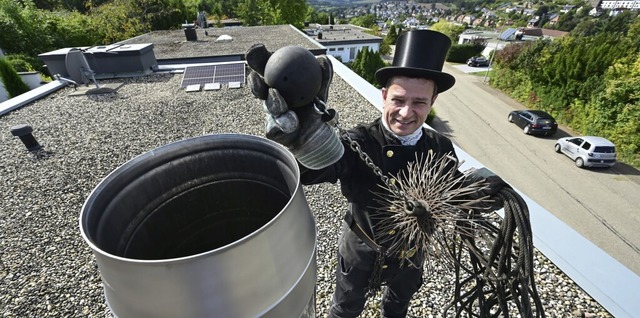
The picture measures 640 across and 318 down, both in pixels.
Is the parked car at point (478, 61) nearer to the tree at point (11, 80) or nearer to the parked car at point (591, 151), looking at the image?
the parked car at point (591, 151)

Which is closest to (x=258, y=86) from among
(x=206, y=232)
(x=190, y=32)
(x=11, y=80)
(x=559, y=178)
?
(x=206, y=232)

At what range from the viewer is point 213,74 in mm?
10227

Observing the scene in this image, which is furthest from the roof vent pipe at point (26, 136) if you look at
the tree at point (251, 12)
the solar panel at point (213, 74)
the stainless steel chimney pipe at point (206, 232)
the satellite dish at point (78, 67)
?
the tree at point (251, 12)

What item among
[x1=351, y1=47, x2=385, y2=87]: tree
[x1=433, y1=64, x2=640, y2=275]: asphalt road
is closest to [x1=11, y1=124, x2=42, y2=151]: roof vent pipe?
[x1=351, y1=47, x2=385, y2=87]: tree

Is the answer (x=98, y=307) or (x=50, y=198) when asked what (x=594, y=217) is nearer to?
(x=98, y=307)

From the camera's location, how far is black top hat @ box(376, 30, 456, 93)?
170 cm

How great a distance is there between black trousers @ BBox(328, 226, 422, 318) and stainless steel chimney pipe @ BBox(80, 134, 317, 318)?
0.80 meters

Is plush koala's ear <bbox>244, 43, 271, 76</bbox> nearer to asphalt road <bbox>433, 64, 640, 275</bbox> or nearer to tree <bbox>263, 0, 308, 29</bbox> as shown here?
asphalt road <bbox>433, 64, 640, 275</bbox>

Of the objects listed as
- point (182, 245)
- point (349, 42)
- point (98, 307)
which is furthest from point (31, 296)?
Answer: point (349, 42)

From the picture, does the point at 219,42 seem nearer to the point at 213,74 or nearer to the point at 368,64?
the point at 213,74

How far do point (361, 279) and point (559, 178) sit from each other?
15050mm

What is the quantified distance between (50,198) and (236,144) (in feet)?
18.2

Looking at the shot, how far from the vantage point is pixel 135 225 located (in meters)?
1.46

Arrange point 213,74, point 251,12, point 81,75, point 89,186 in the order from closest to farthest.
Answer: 1. point 89,186
2. point 81,75
3. point 213,74
4. point 251,12
